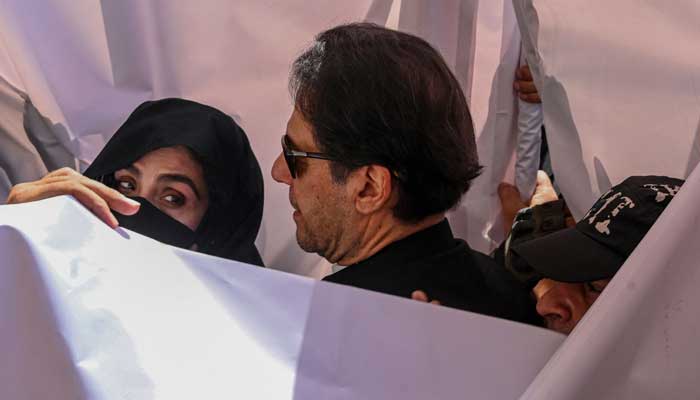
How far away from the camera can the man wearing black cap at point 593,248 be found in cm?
110

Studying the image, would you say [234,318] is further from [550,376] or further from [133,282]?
[550,376]

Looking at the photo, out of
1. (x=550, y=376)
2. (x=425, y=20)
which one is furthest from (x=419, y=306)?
(x=425, y=20)

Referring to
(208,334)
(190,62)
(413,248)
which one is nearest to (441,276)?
(413,248)

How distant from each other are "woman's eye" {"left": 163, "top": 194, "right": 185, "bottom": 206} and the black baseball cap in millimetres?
794

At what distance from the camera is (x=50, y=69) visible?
1.76 meters

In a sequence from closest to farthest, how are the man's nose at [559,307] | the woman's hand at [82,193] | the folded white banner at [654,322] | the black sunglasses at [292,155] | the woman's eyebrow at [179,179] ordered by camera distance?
the folded white banner at [654,322] < the woman's hand at [82,193] < the man's nose at [559,307] < the black sunglasses at [292,155] < the woman's eyebrow at [179,179]

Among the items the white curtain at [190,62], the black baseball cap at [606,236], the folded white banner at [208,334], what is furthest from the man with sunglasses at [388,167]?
the white curtain at [190,62]

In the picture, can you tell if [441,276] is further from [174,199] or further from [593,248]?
[174,199]

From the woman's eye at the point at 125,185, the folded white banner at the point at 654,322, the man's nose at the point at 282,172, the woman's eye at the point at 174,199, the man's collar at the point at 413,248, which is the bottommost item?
the woman's eye at the point at 174,199

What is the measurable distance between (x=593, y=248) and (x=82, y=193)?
74cm

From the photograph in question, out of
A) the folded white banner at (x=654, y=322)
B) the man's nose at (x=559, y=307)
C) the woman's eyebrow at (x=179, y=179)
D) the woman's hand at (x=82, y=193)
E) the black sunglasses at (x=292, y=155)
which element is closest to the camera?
the folded white banner at (x=654, y=322)

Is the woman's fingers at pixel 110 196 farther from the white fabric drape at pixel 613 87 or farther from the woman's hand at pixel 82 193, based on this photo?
the white fabric drape at pixel 613 87

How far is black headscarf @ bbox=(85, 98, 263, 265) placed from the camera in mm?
1674

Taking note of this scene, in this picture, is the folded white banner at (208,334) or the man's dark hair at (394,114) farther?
the man's dark hair at (394,114)
